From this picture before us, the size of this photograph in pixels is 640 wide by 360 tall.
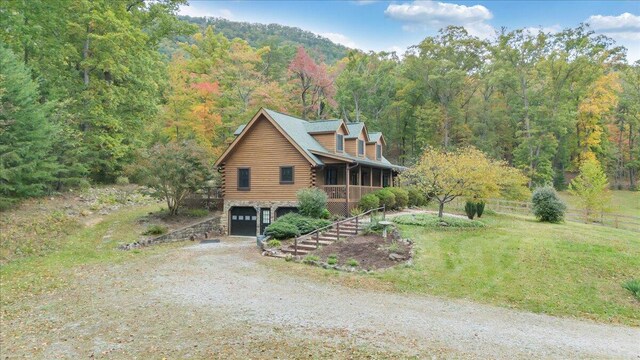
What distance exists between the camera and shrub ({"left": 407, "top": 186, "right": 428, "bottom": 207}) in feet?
100

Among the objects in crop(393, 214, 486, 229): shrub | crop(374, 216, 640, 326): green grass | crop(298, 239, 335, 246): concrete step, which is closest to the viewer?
crop(374, 216, 640, 326): green grass

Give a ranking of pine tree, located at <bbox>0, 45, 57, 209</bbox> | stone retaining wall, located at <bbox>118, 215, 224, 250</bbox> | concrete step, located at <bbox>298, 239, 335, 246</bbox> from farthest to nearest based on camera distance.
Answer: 1. stone retaining wall, located at <bbox>118, 215, 224, 250</bbox>
2. pine tree, located at <bbox>0, 45, 57, 209</bbox>
3. concrete step, located at <bbox>298, 239, 335, 246</bbox>

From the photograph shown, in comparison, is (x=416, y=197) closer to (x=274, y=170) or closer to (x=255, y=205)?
(x=274, y=170)

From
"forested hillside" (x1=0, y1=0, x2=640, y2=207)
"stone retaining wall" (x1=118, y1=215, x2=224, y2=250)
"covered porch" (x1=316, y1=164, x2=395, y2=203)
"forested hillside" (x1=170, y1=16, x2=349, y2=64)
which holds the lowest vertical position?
"stone retaining wall" (x1=118, y1=215, x2=224, y2=250)

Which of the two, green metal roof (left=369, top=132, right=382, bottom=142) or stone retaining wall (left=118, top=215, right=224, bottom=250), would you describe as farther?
green metal roof (left=369, top=132, right=382, bottom=142)

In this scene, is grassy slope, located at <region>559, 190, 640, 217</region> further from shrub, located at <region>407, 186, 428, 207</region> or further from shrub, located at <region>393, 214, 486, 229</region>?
shrub, located at <region>393, 214, 486, 229</region>

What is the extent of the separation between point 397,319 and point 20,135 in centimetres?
2052

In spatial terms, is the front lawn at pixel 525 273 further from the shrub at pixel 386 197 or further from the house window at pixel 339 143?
the house window at pixel 339 143

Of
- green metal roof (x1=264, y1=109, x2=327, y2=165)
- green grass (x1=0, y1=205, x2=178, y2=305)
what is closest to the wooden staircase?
green metal roof (x1=264, y1=109, x2=327, y2=165)

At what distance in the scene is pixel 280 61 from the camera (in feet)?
177

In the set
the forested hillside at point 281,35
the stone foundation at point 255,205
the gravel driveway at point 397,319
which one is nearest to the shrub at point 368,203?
the stone foundation at point 255,205

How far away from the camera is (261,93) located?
34.1m

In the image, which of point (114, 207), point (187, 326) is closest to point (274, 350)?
point (187, 326)

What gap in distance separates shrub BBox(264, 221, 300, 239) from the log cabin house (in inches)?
181
